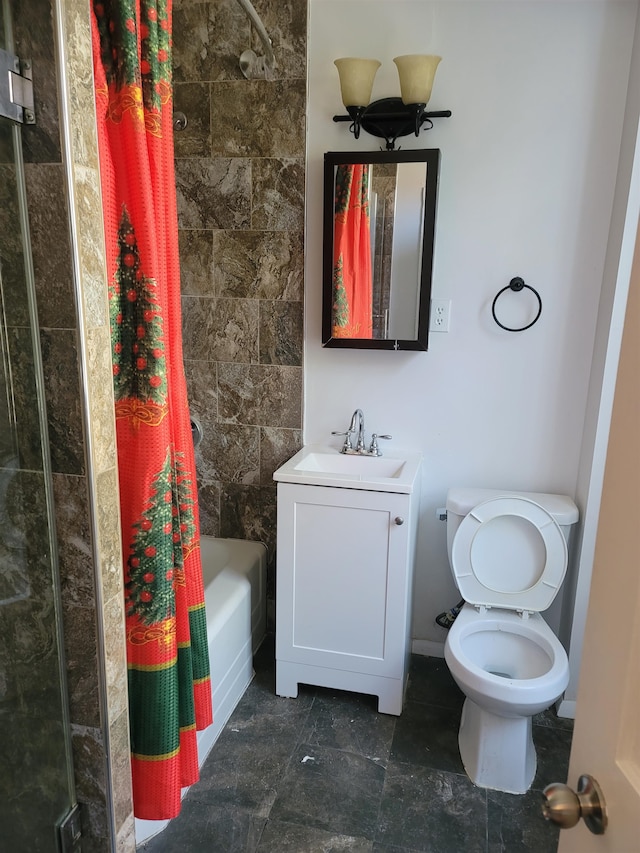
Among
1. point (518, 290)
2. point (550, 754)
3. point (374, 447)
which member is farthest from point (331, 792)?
point (518, 290)

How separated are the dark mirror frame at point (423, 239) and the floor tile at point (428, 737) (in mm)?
1337

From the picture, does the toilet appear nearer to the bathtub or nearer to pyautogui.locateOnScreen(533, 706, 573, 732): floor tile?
pyautogui.locateOnScreen(533, 706, 573, 732): floor tile

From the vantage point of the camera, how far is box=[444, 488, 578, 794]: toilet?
2.00m

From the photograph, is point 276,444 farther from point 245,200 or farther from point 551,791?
point 551,791

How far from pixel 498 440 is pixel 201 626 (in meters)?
1.33

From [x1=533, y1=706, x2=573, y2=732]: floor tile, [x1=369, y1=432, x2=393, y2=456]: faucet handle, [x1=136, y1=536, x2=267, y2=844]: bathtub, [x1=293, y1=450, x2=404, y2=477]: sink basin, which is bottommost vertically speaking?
[x1=533, y1=706, x2=573, y2=732]: floor tile

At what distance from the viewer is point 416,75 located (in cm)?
200

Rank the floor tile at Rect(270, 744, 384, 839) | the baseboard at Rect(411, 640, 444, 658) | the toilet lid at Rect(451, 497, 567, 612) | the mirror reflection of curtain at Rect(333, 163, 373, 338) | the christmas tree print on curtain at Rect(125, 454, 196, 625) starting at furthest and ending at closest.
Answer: the baseboard at Rect(411, 640, 444, 658), the mirror reflection of curtain at Rect(333, 163, 373, 338), the toilet lid at Rect(451, 497, 567, 612), the floor tile at Rect(270, 744, 384, 839), the christmas tree print on curtain at Rect(125, 454, 196, 625)

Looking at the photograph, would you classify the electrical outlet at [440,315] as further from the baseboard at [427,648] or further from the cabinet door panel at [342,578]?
the baseboard at [427,648]

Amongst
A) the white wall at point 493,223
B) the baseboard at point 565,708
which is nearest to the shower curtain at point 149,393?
the white wall at point 493,223

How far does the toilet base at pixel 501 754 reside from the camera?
1.87 m

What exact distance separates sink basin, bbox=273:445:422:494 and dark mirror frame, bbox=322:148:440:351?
16.7 inches

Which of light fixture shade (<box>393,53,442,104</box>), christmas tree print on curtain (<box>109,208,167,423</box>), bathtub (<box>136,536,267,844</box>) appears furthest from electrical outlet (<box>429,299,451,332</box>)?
christmas tree print on curtain (<box>109,208,167,423</box>)

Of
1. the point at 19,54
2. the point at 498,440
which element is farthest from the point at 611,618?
the point at 498,440
